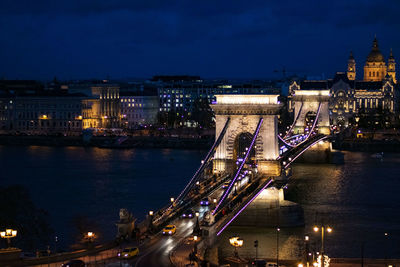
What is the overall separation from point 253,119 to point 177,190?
1086 centimetres

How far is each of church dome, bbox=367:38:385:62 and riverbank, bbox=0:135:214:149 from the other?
4038cm

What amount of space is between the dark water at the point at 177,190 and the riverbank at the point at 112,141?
7.86 metres

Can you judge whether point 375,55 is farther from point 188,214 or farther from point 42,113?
point 188,214

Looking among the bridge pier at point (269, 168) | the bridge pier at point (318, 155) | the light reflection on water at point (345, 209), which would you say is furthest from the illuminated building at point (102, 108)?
the bridge pier at point (269, 168)

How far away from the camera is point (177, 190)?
37594mm

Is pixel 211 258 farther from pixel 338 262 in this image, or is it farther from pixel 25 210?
pixel 25 210

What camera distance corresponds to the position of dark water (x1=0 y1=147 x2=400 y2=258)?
2502cm

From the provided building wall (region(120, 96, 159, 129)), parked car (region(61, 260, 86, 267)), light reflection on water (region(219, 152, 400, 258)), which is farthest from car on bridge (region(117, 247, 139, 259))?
building wall (region(120, 96, 159, 129))

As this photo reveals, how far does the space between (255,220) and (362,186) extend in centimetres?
1573

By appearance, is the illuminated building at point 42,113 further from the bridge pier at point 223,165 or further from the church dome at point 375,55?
the bridge pier at point 223,165

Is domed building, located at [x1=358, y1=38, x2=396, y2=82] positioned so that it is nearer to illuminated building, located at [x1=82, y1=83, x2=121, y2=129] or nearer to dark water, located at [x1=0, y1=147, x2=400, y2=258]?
illuminated building, located at [x1=82, y1=83, x2=121, y2=129]

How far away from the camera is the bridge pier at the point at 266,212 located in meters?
25.0

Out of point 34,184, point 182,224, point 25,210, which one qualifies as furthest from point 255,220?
point 34,184

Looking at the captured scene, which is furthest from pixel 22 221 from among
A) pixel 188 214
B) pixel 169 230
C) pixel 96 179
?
pixel 96 179
